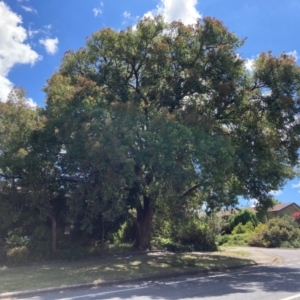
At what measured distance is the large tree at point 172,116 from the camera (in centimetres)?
1720

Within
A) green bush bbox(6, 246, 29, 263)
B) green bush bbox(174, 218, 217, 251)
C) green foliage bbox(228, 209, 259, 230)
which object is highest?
green foliage bbox(228, 209, 259, 230)

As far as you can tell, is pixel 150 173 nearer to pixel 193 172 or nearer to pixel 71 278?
pixel 193 172

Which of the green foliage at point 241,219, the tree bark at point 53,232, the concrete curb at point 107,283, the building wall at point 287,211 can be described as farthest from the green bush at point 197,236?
the building wall at point 287,211

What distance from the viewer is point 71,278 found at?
46.3 feet

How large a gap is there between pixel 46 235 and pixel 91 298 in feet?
31.6

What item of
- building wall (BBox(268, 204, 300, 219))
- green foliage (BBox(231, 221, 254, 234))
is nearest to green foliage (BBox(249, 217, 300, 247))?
green foliage (BBox(231, 221, 254, 234))

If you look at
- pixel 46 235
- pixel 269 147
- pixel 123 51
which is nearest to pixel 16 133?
pixel 46 235

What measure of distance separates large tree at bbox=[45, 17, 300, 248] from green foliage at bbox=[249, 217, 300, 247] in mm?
14778

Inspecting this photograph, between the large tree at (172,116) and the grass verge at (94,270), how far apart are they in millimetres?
2488

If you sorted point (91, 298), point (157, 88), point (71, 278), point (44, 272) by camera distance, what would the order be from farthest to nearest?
point (157, 88)
point (44, 272)
point (71, 278)
point (91, 298)

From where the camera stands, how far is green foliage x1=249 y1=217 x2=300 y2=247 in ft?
116

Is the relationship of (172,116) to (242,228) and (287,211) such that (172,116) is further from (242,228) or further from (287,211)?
(287,211)

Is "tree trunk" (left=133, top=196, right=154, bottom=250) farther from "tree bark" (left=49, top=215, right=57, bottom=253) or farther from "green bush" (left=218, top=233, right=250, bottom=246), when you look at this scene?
"green bush" (left=218, top=233, right=250, bottom=246)

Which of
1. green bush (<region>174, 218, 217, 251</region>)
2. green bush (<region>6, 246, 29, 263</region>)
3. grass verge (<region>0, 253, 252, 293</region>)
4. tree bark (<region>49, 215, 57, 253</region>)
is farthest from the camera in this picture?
green bush (<region>174, 218, 217, 251</region>)
